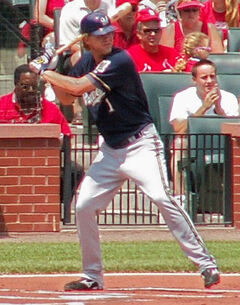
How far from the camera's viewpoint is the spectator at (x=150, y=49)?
13055 mm

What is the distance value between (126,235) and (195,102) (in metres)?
1.78

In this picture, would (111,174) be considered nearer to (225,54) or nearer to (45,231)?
(45,231)

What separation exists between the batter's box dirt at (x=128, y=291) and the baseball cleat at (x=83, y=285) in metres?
0.06

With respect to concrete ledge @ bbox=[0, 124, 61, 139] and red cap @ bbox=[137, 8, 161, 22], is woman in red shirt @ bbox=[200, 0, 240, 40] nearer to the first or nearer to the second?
red cap @ bbox=[137, 8, 161, 22]

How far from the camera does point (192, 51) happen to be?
13.3 metres

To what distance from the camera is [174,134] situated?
1194 cm

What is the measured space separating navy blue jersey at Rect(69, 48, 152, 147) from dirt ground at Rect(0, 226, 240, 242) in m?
3.26

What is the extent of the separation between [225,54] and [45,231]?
332 centimetres

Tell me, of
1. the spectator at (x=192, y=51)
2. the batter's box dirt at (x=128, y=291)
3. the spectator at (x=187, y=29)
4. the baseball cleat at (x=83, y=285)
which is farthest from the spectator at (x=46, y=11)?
the baseball cleat at (x=83, y=285)

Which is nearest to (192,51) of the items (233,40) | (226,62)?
(226,62)

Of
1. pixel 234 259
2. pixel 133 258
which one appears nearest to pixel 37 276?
pixel 133 258

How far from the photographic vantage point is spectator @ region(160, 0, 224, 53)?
45.2ft

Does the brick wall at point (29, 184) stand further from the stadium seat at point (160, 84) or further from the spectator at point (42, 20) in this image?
the spectator at point (42, 20)

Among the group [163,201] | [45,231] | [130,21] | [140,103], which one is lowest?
[45,231]
